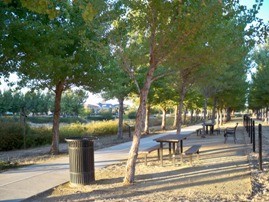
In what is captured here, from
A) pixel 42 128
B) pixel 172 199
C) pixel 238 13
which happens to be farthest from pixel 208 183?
pixel 42 128

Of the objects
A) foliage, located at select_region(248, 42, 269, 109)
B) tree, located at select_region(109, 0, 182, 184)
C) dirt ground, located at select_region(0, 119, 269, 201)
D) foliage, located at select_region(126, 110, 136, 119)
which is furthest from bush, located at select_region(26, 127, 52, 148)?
foliage, located at select_region(126, 110, 136, 119)

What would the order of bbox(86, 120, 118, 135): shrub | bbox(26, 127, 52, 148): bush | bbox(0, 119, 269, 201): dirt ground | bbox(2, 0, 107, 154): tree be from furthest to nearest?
1. bbox(86, 120, 118, 135): shrub
2. bbox(26, 127, 52, 148): bush
3. bbox(2, 0, 107, 154): tree
4. bbox(0, 119, 269, 201): dirt ground

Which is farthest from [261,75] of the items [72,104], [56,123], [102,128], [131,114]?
[72,104]

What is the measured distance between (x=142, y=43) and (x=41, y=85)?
5.21m

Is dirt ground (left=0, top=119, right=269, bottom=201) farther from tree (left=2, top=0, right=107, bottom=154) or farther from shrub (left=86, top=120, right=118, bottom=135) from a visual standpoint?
shrub (left=86, top=120, right=118, bottom=135)

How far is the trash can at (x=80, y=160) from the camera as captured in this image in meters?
8.20

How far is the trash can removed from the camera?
8.20 m

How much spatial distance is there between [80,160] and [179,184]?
229 centimetres

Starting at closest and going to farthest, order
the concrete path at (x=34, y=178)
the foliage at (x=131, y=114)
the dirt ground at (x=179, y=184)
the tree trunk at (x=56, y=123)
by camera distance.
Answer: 1. the dirt ground at (x=179, y=184)
2. the concrete path at (x=34, y=178)
3. the tree trunk at (x=56, y=123)
4. the foliage at (x=131, y=114)

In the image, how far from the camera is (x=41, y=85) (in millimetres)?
14219

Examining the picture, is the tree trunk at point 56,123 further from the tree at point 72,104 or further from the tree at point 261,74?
the tree at point 72,104

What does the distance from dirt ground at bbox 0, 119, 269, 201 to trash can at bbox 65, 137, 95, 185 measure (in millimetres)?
217

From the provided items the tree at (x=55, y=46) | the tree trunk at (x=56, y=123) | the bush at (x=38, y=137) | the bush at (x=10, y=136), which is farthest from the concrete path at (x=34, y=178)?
the bush at (x=38, y=137)

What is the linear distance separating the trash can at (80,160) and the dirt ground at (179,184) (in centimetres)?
22
